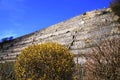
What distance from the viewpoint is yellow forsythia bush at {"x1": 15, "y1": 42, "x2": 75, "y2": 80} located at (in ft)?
48.8

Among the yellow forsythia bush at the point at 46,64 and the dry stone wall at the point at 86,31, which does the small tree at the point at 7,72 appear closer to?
the dry stone wall at the point at 86,31

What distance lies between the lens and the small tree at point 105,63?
497 inches

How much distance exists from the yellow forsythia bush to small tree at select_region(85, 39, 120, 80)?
69.5 inches

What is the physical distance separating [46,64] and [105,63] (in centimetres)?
309

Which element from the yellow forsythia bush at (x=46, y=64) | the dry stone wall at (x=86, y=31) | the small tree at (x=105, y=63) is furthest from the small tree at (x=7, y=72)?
the small tree at (x=105, y=63)

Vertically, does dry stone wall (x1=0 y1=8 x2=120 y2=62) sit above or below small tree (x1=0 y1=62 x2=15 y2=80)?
above

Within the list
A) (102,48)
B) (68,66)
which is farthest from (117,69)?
(68,66)

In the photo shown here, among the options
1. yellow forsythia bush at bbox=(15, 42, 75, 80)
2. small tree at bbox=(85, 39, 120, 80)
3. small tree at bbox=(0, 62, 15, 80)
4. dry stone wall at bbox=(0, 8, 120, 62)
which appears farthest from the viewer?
small tree at bbox=(0, 62, 15, 80)

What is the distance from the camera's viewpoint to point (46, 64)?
48.9ft

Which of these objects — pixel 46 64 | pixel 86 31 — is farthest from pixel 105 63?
pixel 86 31

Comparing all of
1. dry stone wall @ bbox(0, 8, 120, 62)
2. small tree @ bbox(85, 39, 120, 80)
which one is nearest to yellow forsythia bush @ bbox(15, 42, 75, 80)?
small tree @ bbox(85, 39, 120, 80)

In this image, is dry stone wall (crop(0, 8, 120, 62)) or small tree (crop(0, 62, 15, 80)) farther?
small tree (crop(0, 62, 15, 80))

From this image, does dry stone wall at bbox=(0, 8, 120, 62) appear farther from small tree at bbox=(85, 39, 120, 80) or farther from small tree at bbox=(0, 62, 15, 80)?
small tree at bbox=(85, 39, 120, 80)

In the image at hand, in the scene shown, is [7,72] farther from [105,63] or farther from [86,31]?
[105,63]
